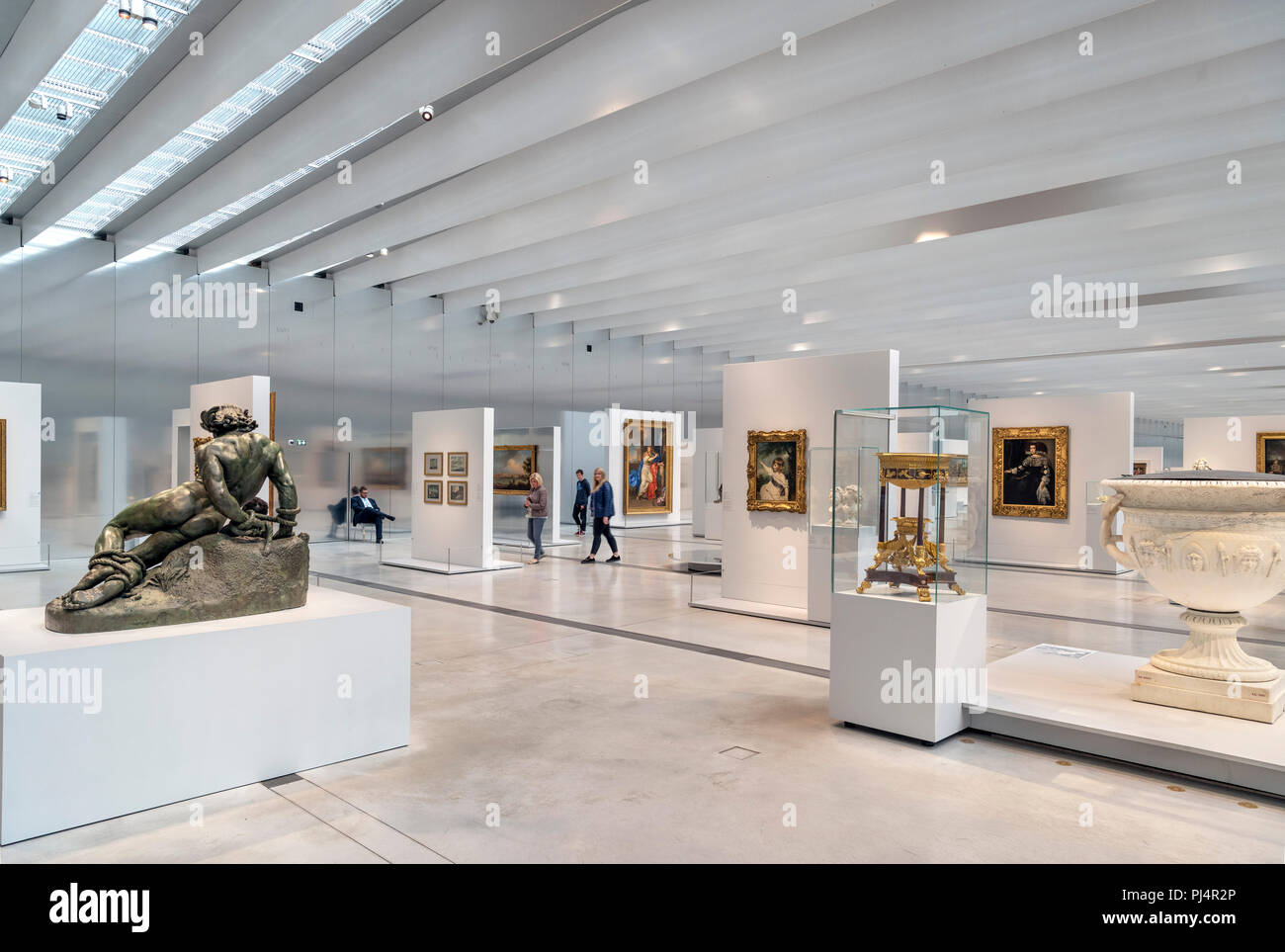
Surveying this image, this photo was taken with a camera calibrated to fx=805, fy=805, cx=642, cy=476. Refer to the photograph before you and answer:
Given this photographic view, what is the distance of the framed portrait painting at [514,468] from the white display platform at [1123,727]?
13.5m

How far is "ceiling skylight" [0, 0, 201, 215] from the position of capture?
7.49 meters

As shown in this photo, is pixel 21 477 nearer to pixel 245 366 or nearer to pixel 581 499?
pixel 245 366

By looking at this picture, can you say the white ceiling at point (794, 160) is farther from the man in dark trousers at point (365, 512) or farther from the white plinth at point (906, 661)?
the man in dark trousers at point (365, 512)

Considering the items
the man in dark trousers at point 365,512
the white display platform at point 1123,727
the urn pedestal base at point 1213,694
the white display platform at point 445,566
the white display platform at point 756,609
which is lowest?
the white display platform at point 445,566

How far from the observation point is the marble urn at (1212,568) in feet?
17.4

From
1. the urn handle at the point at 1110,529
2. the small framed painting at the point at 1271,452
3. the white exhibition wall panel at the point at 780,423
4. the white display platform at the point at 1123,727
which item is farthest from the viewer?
the small framed painting at the point at 1271,452

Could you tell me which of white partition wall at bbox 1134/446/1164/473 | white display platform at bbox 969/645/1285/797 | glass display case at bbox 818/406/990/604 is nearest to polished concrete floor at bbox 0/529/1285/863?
white display platform at bbox 969/645/1285/797

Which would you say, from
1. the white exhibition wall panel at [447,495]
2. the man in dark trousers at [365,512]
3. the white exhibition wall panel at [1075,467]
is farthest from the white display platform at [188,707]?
the white exhibition wall panel at [1075,467]

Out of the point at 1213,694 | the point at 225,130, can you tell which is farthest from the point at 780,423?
the point at 225,130

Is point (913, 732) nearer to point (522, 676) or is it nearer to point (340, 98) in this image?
point (522, 676)

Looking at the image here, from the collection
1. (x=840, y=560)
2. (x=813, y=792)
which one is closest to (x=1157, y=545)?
(x=840, y=560)

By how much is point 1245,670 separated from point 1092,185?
6.35m

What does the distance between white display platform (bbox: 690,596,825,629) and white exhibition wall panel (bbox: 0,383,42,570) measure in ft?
39.1

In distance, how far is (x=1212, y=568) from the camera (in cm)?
543
